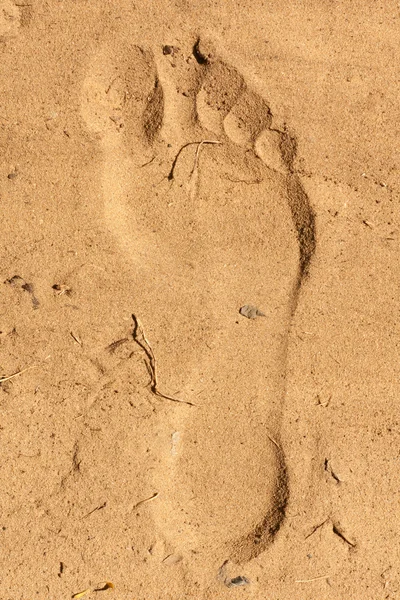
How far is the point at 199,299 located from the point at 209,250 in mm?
166

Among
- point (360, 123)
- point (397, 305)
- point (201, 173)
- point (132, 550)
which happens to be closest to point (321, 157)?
point (360, 123)

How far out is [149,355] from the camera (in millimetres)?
2014

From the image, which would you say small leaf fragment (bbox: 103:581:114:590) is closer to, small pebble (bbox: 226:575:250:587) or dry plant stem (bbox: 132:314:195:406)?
small pebble (bbox: 226:575:250:587)

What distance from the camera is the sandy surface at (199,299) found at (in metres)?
2.00

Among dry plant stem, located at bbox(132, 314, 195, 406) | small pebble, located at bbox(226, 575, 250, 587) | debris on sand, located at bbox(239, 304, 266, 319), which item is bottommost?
small pebble, located at bbox(226, 575, 250, 587)

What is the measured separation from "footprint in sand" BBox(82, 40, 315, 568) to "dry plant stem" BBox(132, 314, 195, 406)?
2 centimetres

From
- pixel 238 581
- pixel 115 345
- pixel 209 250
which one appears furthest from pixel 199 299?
pixel 238 581

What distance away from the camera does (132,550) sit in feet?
6.53

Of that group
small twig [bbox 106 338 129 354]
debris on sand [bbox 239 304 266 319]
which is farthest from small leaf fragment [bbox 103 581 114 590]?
debris on sand [bbox 239 304 266 319]

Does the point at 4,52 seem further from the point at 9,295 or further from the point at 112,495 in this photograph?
the point at 112,495

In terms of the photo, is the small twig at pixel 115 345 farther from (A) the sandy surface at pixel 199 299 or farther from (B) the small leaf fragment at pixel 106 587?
(B) the small leaf fragment at pixel 106 587

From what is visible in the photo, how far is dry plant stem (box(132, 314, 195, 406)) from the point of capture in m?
2.01

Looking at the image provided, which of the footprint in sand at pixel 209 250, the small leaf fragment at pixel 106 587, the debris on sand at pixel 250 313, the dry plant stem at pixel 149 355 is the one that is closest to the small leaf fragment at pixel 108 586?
the small leaf fragment at pixel 106 587

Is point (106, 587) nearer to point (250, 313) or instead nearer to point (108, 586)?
point (108, 586)
